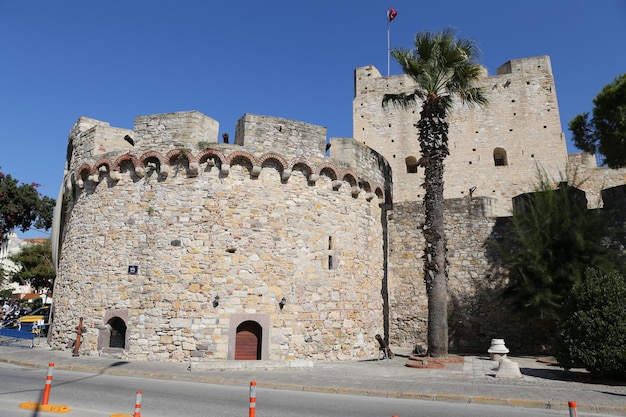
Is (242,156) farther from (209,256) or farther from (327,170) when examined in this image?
(209,256)

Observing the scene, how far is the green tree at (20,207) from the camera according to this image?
1088 inches

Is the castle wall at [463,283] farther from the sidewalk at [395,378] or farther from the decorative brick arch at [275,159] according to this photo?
the decorative brick arch at [275,159]

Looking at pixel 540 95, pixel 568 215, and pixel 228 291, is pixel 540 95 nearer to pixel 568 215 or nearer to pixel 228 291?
pixel 568 215

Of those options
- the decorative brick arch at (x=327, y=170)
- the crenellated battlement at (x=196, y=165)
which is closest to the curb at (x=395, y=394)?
the crenellated battlement at (x=196, y=165)

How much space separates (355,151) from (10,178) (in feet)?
84.3

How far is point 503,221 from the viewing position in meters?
16.2

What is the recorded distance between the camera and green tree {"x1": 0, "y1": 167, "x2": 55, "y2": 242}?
1088 inches

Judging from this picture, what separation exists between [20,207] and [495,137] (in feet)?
100.0

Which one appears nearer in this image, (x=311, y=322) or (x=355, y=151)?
(x=311, y=322)

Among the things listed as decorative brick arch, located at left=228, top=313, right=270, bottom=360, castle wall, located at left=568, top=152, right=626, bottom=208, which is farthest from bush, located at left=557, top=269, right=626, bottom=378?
castle wall, located at left=568, top=152, right=626, bottom=208

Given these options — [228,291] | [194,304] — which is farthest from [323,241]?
[194,304]

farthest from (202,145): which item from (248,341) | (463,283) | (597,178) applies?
(597,178)

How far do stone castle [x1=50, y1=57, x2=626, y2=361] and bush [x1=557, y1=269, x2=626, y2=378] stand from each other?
5.55 m

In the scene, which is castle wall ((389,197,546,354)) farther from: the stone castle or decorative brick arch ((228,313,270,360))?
decorative brick arch ((228,313,270,360))
